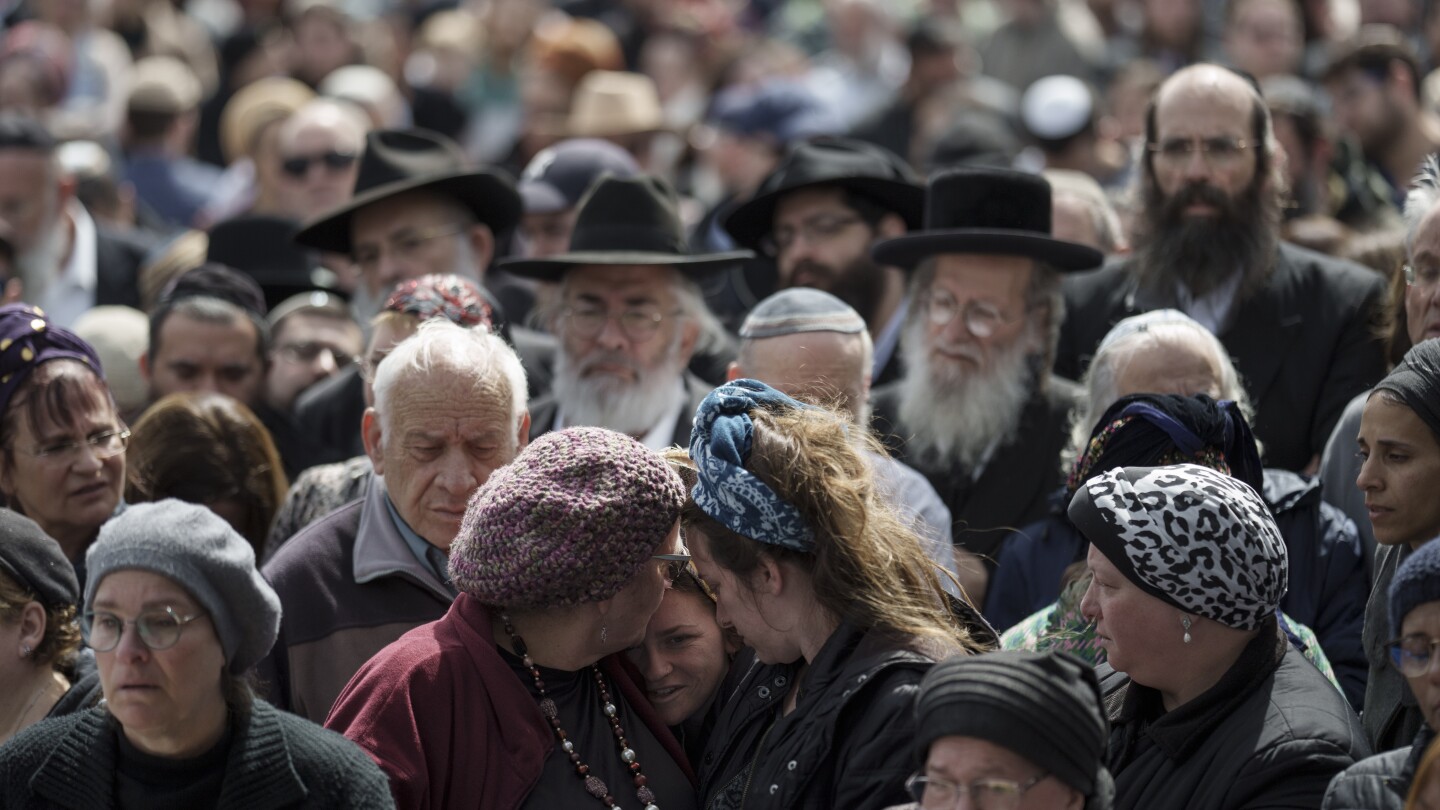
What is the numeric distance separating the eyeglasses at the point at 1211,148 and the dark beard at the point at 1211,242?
11cm

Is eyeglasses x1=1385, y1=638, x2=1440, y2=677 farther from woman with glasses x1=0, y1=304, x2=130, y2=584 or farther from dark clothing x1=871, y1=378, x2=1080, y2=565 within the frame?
woman with glasses x1=0, y1=304, x2=130, y2=584

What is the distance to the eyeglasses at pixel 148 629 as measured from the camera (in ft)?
11.0

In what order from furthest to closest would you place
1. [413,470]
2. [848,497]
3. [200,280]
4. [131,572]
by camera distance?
1. [200,280]
2. [413,470]
3. [848,497]
4. [131,572]

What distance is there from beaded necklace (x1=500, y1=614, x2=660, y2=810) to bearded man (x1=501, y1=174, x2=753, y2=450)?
250 centimetres

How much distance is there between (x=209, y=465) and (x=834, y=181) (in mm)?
3015

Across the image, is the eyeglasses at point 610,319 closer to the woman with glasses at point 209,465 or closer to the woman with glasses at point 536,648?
the woman with glasses at point 209,465

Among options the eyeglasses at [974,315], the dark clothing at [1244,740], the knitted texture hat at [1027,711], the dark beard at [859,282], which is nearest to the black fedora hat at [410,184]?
the dark beard at [859,282]

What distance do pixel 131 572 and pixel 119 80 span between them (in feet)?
36.2

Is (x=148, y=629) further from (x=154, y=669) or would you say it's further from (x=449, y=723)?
(x=449, y=723)

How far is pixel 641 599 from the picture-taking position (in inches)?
151

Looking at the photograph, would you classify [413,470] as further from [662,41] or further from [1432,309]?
[662,41]

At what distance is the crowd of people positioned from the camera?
3.45 meters

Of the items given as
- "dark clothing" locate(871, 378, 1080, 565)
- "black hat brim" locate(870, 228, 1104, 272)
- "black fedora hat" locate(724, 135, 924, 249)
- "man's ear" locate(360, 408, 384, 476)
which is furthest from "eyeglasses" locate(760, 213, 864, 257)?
"man's ear" locate(360, 408, 384, 476)

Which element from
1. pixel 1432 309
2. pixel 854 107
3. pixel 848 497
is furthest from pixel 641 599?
pixel 854 107
